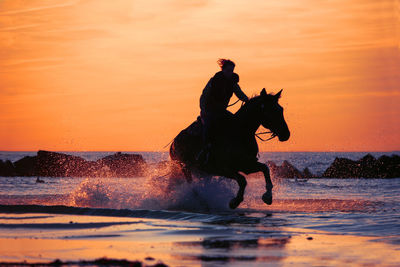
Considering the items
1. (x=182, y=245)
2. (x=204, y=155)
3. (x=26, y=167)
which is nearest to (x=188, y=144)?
(x=204, y=155)

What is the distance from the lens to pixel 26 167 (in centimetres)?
5528

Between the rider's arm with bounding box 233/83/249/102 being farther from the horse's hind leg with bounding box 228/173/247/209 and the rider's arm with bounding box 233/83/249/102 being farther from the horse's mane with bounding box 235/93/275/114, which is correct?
the horse's hind leg with bounding box 228/173/247/209

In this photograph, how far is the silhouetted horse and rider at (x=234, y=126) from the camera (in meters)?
13.1

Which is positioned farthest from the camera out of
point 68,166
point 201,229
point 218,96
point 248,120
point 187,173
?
point 68,166

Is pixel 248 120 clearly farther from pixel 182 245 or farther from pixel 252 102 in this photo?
pixel 182 245

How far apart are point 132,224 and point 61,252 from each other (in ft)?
11.4

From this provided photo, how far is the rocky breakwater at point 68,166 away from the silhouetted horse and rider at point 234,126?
3686 centimetres

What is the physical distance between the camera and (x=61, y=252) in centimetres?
775

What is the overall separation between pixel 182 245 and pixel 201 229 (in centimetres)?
196

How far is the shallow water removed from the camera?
→ 25.1 feet

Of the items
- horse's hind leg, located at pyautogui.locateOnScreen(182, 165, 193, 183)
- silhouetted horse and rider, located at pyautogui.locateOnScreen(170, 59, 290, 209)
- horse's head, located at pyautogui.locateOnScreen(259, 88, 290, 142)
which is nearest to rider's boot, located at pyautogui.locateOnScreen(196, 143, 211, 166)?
silhouetted horse and rider, located at pyautogui.locateOnScreen(170, 59, 290, 209)

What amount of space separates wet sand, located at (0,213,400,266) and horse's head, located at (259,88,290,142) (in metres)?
2.59

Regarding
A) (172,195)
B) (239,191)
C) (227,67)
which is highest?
(227,67)

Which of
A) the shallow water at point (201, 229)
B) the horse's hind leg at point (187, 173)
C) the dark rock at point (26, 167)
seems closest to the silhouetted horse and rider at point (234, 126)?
the shallow water at point (201, 229)
